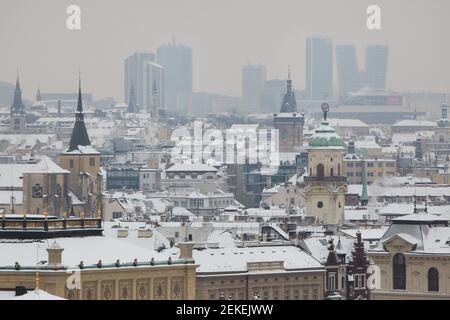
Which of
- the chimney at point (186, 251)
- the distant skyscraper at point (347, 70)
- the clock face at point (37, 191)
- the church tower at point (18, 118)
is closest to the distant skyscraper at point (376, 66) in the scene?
the distant skyscraper at point (347, 70)

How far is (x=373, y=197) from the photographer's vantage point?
88.1 metres

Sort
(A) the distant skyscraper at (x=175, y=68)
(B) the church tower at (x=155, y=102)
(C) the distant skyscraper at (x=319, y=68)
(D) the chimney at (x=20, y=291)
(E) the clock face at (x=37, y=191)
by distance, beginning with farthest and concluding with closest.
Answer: (B) the church tower at (x=155, y=102), (A) the distant skyscraper at (x=175, y=68), (C) the distant skyscraper at (x=319, y=68), (E) the clock face at (x=37, y=191), (D) the chimney at (x=20, y=291)

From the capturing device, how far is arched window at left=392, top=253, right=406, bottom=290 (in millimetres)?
42750

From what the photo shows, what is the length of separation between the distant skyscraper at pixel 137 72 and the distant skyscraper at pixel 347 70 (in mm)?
7742

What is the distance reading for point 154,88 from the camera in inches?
5413

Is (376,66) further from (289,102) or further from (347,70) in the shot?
(289,102)

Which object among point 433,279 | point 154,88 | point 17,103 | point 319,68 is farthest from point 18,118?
point 433,279

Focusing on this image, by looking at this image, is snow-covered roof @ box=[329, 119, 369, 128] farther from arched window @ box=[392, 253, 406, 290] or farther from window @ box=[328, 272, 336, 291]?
arched window @ box=[392, 253, 406, 290]

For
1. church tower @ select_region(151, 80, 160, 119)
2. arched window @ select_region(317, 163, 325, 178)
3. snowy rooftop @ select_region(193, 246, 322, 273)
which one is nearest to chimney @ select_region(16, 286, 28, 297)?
snowy rooftop @ select_region(193, 246, 322, 273)

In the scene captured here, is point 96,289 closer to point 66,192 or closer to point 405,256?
point 405,256

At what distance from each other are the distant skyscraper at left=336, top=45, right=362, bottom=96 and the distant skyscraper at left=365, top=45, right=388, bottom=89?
64cm

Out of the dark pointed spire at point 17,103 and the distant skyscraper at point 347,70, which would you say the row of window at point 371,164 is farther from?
the dark pointed spire at point 17,103

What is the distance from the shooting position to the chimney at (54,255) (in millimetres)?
32500

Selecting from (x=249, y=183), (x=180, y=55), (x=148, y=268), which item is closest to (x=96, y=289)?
(x=148, y=268)
